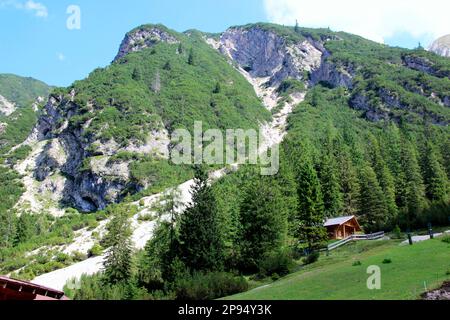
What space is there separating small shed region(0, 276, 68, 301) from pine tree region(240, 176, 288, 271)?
119ft

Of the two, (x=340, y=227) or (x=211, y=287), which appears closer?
(x=211, y=287)

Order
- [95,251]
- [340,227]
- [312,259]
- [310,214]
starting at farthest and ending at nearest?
[95,251] → [340,227] → [310,214] → [312,259]

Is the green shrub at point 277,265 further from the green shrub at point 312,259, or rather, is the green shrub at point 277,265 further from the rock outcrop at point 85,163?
the rock outcrop at point 85,163

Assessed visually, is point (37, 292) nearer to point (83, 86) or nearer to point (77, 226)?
point (77, 226)

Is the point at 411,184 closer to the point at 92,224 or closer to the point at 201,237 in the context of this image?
the point at 201,237

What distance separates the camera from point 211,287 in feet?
133

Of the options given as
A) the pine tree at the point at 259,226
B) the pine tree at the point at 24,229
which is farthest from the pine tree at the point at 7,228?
the pine tree at the point at 259,226

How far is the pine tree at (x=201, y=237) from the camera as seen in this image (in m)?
51.3

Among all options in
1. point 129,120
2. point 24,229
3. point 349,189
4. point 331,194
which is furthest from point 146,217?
point 129,120

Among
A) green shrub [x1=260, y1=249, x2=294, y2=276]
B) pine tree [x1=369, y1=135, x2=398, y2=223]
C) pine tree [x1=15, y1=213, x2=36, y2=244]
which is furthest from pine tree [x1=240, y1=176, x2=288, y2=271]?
pine tree [x1=15, y1=213, x2=36, y2=244]

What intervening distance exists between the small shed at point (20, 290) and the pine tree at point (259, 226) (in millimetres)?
36199

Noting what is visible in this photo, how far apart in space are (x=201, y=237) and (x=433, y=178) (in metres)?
45.9

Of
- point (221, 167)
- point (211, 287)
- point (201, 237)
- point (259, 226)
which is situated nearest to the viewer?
point (211, 287)
